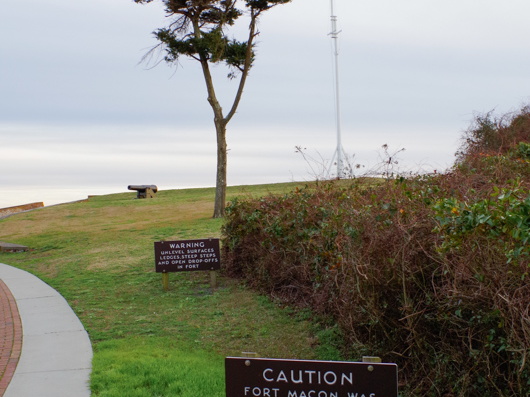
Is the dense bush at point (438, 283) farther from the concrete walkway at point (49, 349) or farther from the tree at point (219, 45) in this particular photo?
the tree at point (219, 45)

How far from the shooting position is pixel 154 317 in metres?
11.1

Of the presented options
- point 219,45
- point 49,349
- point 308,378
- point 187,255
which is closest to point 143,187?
point 219,45

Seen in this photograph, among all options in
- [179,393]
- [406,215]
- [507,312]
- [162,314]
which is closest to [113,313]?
[162,314]

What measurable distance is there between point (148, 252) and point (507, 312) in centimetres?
1375

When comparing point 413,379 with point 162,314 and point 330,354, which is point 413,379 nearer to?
point 330,354

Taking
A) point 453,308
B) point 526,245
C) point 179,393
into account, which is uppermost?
point 526,245

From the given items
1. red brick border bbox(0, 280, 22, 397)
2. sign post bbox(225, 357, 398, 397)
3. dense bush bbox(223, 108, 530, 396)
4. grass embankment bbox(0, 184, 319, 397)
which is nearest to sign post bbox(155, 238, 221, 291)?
grass embankment bbox(0, 184, 319, 397)

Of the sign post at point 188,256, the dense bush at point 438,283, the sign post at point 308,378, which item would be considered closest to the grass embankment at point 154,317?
the sign post at point 188,256

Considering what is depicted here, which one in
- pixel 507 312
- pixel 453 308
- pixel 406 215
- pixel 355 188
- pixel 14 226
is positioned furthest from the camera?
pixel 14 226

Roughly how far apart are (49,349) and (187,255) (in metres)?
4.38

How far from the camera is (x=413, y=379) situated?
6703 millimetres

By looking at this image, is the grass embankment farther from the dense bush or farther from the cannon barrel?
the cannon barrel

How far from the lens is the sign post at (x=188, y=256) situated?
1300 centimetres

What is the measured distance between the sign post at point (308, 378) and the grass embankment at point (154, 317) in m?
2.84
